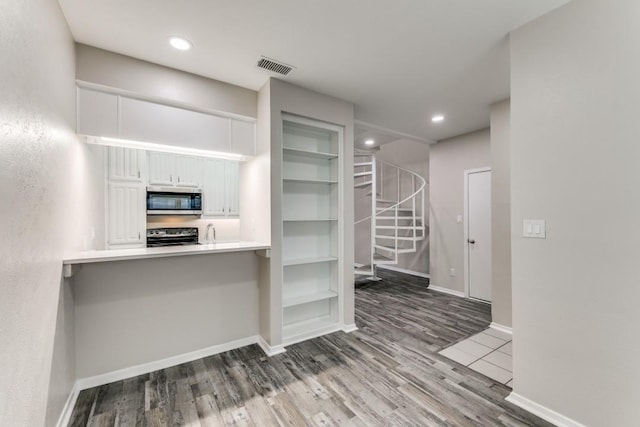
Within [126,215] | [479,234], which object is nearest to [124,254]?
[126,215]

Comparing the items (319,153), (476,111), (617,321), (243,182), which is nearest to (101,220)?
(243,182)

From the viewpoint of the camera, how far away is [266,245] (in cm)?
268

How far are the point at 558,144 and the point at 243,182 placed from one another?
9.42 ft

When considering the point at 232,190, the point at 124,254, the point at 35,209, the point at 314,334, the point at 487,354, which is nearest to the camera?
the point at 35,209

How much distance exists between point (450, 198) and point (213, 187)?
12.9 ft

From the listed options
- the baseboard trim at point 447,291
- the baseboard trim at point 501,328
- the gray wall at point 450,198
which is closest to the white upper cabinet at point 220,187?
the baseboard trim at point 501,328

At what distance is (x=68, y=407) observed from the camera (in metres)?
1.86

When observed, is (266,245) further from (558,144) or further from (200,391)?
(558,144)

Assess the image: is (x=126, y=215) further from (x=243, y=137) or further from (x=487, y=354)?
(x=487, y=354)

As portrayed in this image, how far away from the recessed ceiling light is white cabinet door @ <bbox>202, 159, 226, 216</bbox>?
1328mm

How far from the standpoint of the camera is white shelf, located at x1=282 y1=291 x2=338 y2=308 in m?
2.91

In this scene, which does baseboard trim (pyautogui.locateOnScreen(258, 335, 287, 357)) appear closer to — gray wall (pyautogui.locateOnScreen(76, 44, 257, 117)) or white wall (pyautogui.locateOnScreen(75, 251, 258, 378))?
white wall (pyautogui.locateOnScreen(75, 251, 258, 378))

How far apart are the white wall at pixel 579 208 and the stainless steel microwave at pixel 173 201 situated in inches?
127

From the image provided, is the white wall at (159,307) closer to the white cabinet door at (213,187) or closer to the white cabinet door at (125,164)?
the white cabinet door at (213,187)
